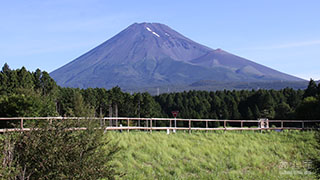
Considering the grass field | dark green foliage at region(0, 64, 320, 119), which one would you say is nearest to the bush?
the grass field

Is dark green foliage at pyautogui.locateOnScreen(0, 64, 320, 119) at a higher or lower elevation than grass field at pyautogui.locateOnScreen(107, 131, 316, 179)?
higher

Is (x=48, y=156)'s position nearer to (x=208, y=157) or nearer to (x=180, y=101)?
(x=208, y=157)

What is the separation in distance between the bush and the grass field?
28.7ft

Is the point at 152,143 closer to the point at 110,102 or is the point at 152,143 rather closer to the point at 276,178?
the point at 276,178

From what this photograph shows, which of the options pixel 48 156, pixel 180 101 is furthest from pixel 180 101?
pixel 48 156

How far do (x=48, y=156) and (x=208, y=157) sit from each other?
16.8m

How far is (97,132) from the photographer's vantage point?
556 inches

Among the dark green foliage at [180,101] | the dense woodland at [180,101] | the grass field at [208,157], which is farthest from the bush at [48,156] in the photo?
the dark green foliage at [180,101]

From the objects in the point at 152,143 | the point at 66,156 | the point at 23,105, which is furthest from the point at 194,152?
the point at 23,105

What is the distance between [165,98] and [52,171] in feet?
398

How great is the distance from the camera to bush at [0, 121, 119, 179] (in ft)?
32.3

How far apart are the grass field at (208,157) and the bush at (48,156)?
8748 mm

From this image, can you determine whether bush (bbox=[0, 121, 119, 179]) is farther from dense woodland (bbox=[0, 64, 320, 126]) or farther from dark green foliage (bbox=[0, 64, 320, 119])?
dark green foliage (bbox=[0, 64, 320, 119])

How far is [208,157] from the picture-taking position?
26.3m
